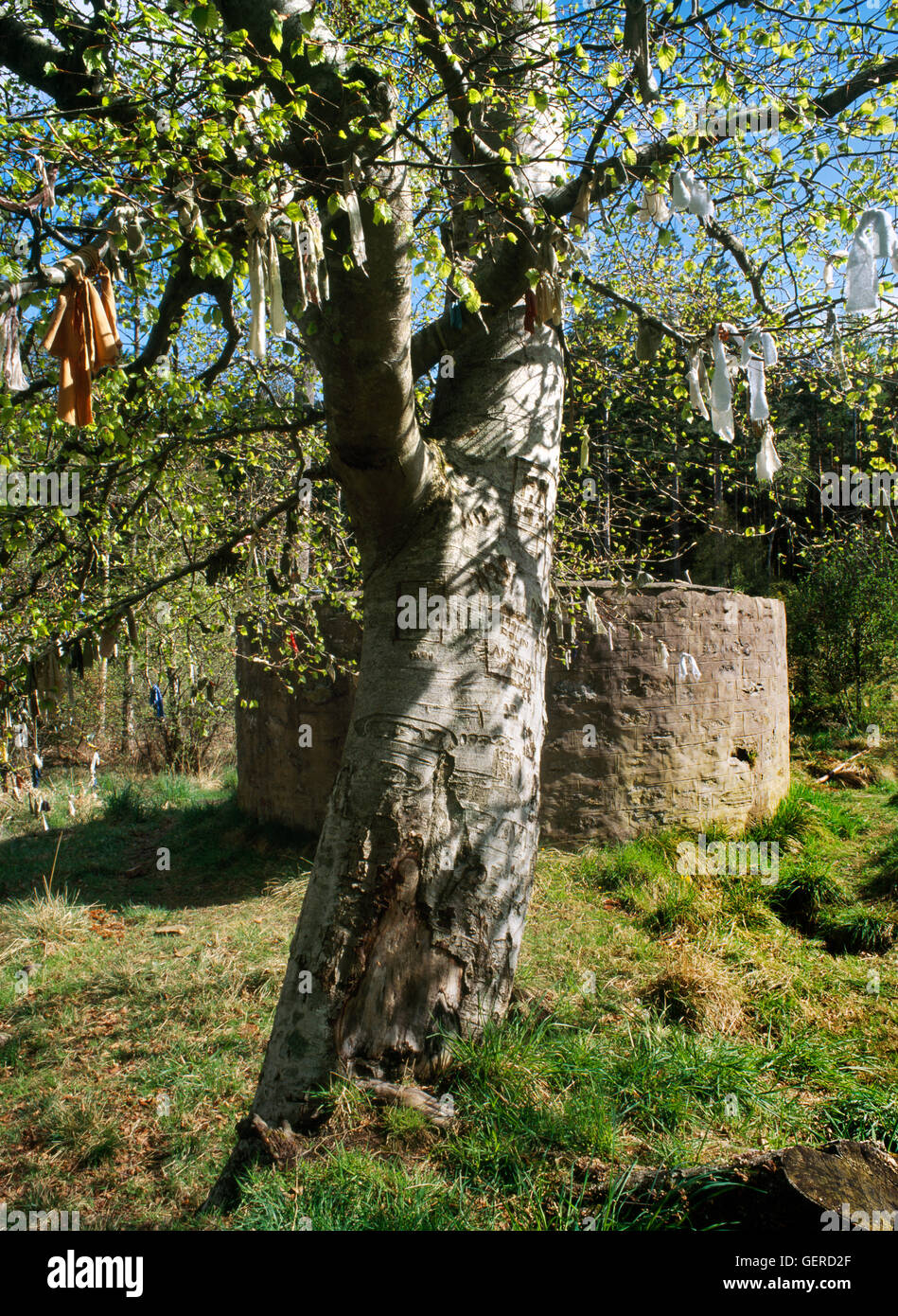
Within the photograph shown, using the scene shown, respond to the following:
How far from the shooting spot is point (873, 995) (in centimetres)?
457

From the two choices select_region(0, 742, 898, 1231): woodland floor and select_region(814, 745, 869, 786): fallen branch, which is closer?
select_region(0, 742, 898, 1231): woodland floor

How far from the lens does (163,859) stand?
8.07 metres

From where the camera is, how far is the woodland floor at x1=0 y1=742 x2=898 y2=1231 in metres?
2.57

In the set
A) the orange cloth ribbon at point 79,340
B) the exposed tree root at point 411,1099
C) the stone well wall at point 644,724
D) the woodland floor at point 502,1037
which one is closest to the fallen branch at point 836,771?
the woodland floor at point 502,1037

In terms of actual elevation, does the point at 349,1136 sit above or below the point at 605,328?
below

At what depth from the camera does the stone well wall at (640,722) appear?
700 cm

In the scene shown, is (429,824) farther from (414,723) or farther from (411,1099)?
(411,1099)

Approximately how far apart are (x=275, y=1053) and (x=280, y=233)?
2.82 meters

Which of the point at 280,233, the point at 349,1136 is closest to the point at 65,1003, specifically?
the point at 349,1136

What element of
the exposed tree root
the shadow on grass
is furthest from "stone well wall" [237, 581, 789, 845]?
the exposed tree root

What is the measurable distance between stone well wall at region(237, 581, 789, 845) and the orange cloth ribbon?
16.2 feet

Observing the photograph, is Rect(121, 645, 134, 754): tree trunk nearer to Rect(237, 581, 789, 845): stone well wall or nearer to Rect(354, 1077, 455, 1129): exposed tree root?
→ Rect(237, 581, 789, 845): stone well wall

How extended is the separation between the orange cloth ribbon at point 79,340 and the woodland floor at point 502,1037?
2389mm
